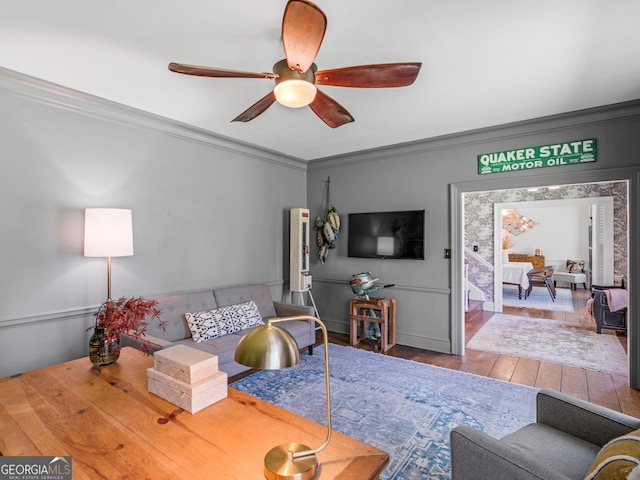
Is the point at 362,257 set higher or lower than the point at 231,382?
higher

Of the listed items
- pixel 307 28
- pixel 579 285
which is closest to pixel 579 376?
pixel 307 28

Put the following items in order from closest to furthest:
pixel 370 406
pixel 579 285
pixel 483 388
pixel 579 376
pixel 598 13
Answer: pixel 598 13
pixel 370 406
pixel 483 388
pixel 579 376
pixel 579 285

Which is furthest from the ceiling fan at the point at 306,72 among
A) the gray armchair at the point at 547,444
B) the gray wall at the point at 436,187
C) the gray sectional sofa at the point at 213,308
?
the gray wall at the point at 436,187

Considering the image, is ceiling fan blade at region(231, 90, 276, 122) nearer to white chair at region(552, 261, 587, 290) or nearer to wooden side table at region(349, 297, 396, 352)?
wooden side table at region(349, 297, 396, 352)

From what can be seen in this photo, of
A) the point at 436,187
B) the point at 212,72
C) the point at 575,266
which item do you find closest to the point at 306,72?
the point at 212,72

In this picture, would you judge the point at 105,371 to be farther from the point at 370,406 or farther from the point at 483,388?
the point at 483,388

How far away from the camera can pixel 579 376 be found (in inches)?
129

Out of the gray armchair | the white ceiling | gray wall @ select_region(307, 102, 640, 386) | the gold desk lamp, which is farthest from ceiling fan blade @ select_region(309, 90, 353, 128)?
gray wall @ select_region(307, 102, 640, 386)

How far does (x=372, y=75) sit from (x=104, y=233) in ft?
7.16

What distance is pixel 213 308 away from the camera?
3.48 m

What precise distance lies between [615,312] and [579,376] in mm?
2004

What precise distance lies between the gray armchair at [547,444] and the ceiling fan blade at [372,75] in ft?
5.38

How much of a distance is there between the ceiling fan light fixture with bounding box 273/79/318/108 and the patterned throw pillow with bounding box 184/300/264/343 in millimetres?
2232

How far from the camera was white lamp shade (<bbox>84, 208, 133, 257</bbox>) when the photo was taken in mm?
2443
